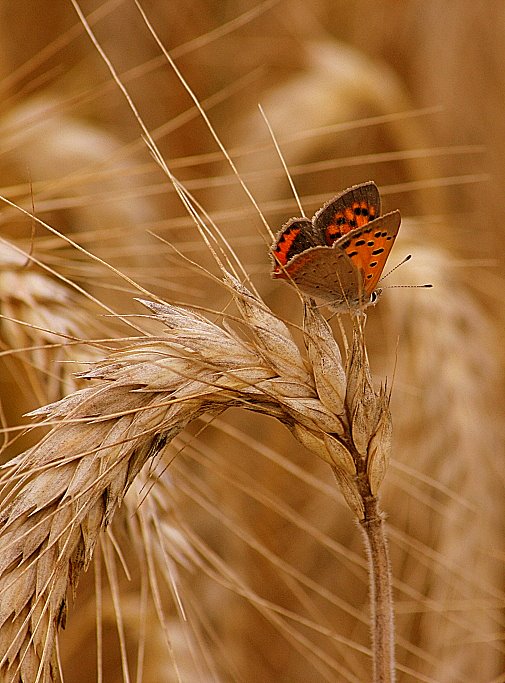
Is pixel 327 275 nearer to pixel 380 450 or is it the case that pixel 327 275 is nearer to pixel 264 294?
pixel 380 450

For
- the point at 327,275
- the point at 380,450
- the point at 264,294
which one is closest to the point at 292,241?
the point at 327,275

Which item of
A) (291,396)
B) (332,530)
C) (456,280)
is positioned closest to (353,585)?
(332,530)

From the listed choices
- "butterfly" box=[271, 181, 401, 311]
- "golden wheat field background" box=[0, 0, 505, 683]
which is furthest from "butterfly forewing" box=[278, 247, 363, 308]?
"golden wheat field background" box=[0, 0, 505, 683]

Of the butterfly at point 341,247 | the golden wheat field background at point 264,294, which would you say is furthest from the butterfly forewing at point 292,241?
the golden wheat field background at point 264,294

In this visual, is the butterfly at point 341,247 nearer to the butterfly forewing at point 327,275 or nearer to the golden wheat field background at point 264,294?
the butterfly forewing at point 327,275

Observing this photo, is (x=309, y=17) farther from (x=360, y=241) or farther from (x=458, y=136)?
(x=360, y=241)

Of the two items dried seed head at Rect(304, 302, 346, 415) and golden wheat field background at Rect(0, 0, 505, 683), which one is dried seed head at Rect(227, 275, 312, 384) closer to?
dried seed head at Rect(304, 302, 346, 415)

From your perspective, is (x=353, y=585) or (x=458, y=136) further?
(x=458, y=136)
